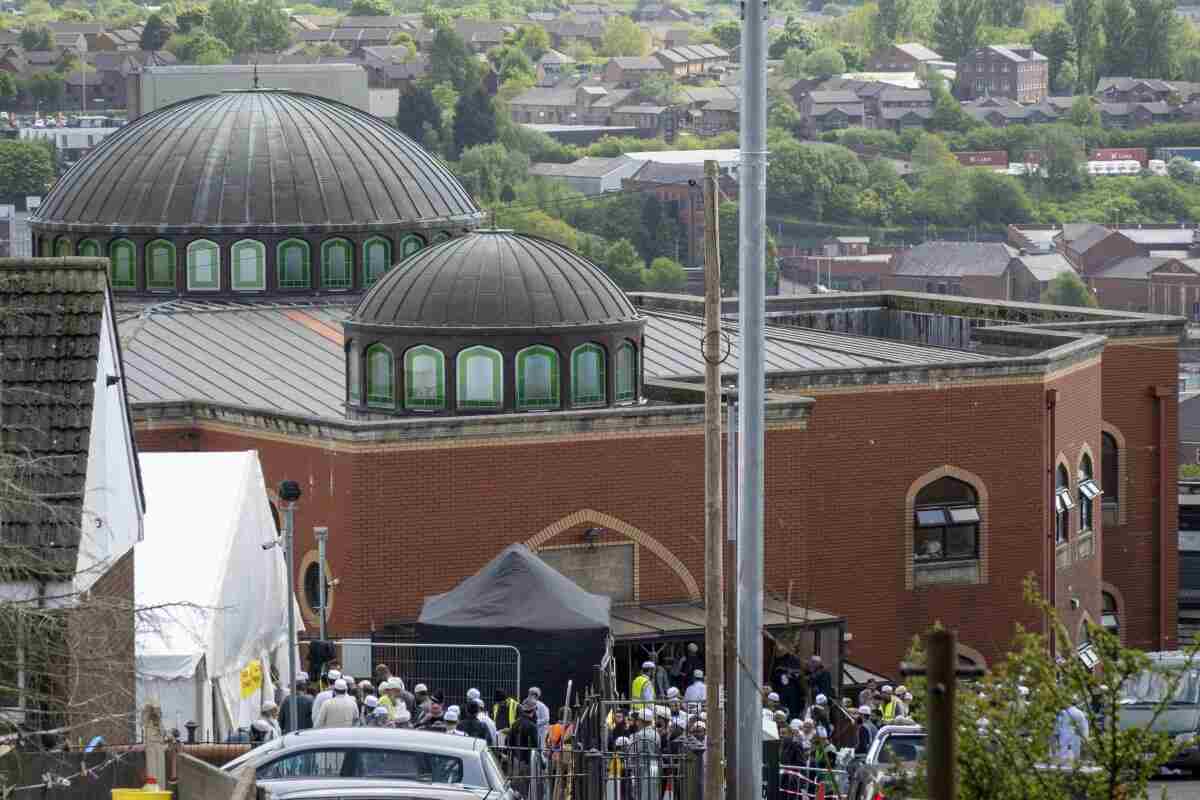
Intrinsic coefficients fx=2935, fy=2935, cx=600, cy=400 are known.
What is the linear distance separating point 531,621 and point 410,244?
16.3 meters

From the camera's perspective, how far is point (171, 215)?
42.7 metres

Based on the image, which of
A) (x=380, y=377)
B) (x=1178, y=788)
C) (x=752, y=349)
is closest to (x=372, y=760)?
(x=752, y=349)

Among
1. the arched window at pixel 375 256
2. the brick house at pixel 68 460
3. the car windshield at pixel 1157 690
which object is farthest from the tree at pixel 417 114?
the brick house at pixel 68 460

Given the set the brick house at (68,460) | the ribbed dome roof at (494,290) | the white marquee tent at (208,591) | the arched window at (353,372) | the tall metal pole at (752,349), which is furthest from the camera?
the arched window at (353,372)

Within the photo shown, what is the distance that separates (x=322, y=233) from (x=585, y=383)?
8445 millimetres

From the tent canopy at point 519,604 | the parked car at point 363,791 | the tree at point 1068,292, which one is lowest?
the tree at point 1068,292

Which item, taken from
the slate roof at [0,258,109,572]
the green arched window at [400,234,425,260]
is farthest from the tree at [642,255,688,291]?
the slate roof at [0,258,109,572]

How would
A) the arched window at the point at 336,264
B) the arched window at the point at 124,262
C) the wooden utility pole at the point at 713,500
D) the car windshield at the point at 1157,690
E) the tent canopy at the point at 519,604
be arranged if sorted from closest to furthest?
the wooden utility pole at the point at 713,500 → the car windshield at the point at 1157,690 → the tent canopy at the point at 519,604 → the arched window at the point at 124,262 → the arched window at the point at 336,264

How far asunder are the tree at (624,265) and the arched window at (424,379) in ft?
397

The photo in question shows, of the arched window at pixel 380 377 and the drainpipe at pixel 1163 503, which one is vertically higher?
the arched window at pixel 380 377

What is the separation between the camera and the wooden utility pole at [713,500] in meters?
19.9

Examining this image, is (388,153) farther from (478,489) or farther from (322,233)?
(478,489)

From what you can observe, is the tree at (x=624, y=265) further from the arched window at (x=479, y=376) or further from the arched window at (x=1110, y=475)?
the arched window at (x=479, y=376)

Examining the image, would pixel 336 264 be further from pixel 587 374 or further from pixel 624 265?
pixel 624 265
